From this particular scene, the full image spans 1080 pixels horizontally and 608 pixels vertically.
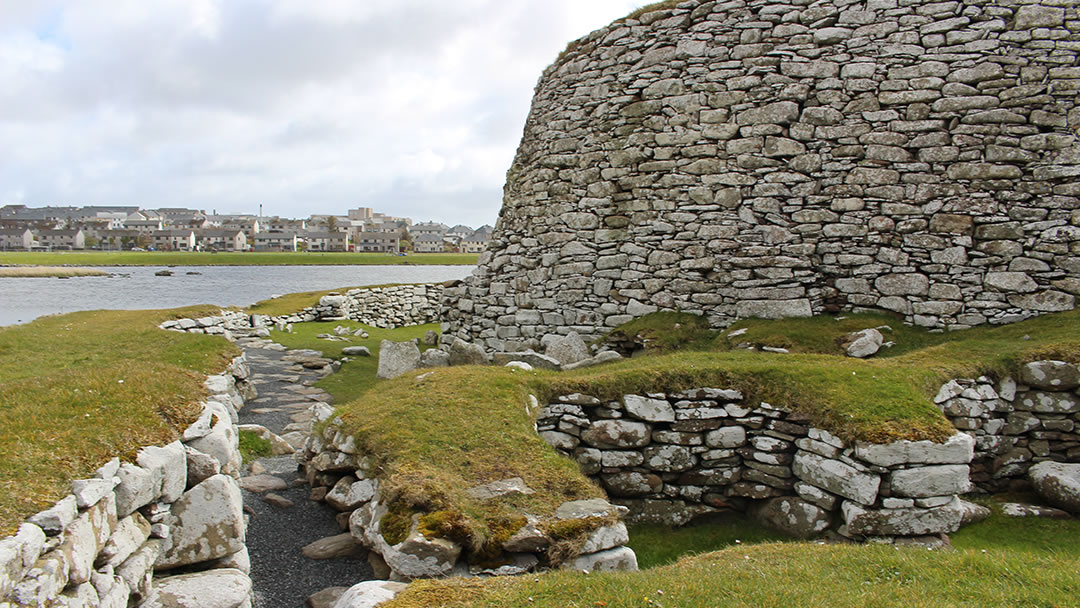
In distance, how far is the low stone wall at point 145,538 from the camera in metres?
3.71

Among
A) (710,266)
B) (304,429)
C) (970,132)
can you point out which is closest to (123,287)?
(304,429)

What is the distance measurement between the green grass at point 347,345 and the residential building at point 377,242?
4223 inches

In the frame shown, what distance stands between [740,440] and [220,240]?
499 ft


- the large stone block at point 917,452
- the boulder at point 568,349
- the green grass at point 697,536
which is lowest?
the green grass at point 697,536

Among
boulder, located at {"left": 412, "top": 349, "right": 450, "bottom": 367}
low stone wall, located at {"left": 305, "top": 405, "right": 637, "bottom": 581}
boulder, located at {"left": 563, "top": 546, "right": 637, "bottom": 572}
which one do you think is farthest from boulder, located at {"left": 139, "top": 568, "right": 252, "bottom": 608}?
boulder, located at {"left": 412, "top": 349, "right": 450, "bottom": 367}

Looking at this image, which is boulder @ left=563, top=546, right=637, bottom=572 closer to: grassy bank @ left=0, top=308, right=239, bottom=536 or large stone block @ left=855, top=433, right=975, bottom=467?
large stone block @ left=855, top=433, right=975, bottom=467

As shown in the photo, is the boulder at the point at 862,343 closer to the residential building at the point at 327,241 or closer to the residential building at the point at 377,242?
the residential building at the point at 377,242

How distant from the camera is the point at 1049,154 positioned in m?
10.8

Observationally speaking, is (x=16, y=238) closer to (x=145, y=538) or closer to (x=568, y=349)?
(x=568, y=349)

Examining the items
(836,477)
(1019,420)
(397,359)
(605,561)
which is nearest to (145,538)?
(605,561)

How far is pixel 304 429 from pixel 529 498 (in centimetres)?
624

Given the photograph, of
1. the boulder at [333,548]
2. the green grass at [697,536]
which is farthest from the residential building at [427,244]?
the boulder at [333,548]

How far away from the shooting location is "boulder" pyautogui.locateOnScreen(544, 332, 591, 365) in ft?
39.2

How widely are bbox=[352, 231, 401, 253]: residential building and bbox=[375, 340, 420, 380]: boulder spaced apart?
118853 millimetres
